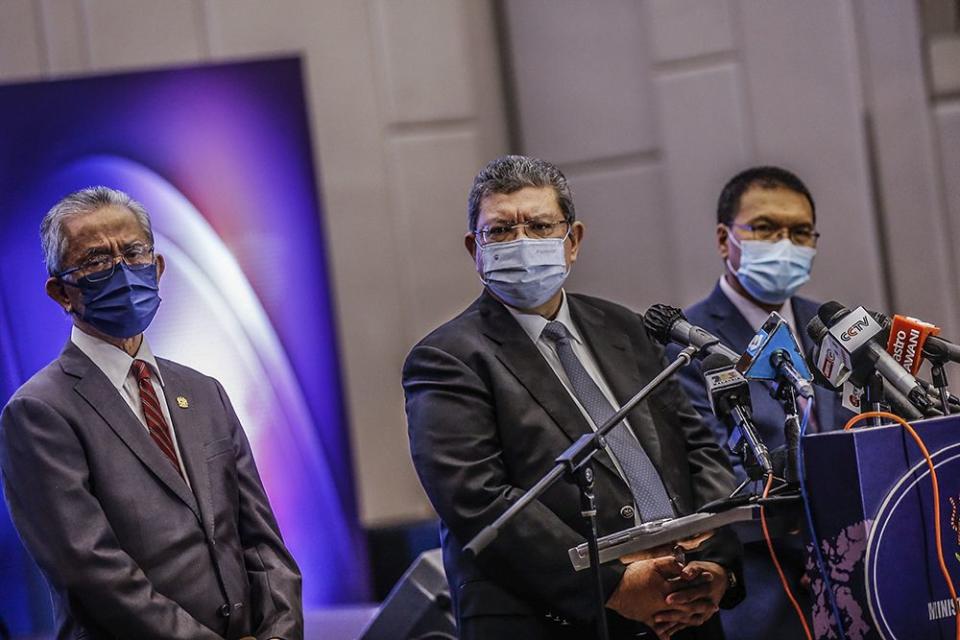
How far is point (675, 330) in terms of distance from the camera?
259 cm

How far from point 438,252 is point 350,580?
5.83ft

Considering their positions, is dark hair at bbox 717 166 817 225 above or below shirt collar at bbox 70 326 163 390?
above

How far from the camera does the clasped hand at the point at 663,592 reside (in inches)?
103

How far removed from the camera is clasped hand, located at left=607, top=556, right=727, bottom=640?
8.55ft

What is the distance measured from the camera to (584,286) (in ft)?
20.2

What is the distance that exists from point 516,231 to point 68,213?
3.54ft

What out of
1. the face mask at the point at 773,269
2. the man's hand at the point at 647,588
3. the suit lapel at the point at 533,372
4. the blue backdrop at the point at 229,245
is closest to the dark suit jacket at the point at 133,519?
the suit lapel at the point at 533,372

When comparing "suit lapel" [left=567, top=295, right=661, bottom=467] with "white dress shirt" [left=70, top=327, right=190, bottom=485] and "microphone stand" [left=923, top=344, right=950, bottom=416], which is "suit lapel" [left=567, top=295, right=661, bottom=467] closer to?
"microphone stand" [left=923, top=344, right=950, bottom=416]

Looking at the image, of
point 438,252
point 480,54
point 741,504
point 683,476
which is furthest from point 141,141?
Answer: point 741,504

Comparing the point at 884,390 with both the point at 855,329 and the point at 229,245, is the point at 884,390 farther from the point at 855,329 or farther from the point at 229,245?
the point at 229,245

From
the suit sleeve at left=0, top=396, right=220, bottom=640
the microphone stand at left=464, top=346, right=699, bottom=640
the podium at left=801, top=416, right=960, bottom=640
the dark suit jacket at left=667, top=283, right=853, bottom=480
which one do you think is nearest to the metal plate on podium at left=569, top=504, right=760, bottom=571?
the microphone stand at left=464, top=346, right=699, bottom=640

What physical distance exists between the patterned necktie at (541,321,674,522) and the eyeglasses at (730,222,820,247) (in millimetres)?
1102

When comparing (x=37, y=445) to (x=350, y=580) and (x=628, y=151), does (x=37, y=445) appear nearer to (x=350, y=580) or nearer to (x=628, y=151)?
(x=350, y=580)

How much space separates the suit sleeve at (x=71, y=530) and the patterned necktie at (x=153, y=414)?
0.59 ft
